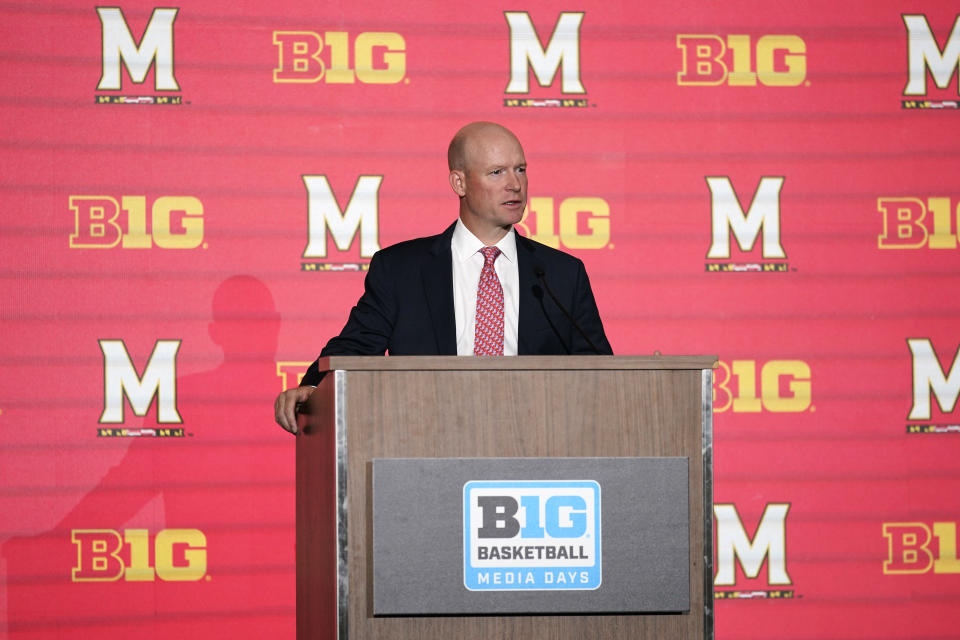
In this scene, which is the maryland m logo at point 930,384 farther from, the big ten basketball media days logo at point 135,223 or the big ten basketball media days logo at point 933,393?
the big ten basketball media days logo at point 135,223

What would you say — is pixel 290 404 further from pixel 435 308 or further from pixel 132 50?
pixel 132 50

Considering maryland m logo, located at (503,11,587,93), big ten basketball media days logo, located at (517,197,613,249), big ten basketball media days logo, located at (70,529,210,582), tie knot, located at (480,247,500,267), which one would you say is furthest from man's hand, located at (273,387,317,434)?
maryland m logo, located at (503,11,587,93)

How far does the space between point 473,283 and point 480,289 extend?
72 mm

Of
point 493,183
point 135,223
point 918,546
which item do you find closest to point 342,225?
point 135,223

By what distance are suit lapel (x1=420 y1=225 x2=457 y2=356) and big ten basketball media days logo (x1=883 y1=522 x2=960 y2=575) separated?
6.98 ft

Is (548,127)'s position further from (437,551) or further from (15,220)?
(437,551)

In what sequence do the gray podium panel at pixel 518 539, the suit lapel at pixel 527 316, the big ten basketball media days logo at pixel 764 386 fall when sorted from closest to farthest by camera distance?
1. the gray podium panel at pixel 518 539
2. the suit lapel at pixel 527 316
3. the big ten basketball media days logo at pixel 764 386

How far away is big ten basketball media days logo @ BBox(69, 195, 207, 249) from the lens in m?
3.64

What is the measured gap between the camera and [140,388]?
3629 millimetres

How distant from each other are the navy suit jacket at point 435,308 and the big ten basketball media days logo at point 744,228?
1.32 m

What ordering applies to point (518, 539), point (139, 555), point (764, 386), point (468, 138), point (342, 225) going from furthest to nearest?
1. point (764, 386)
2. point (342, 225)
3. point (139, 555)
4. point (468, 138)
5. point (518, 539)

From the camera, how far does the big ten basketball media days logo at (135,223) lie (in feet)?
12.0

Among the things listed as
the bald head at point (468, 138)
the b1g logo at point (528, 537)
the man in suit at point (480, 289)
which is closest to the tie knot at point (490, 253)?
the man in suit at point (480, 289)

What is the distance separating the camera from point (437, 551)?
1775 mm
